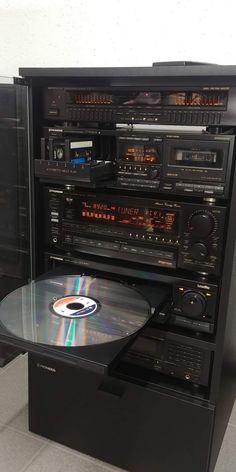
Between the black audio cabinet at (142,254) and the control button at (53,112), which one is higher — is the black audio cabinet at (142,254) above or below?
below

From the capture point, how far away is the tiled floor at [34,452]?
1.20 meters

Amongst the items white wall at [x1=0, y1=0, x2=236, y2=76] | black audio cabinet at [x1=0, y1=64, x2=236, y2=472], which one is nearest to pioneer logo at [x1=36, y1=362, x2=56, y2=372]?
black audio cabinet at [x1=0, y1=64, x2=236, y2=472]

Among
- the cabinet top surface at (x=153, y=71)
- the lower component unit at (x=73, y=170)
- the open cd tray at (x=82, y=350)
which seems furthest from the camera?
the lower component unit at (x=73, y=170)

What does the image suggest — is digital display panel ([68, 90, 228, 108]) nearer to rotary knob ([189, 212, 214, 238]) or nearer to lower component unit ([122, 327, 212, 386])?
rotary knob ([189, 212, 214, 238])

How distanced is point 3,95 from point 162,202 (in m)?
0.72

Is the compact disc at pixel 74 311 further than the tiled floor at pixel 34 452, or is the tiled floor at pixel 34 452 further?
the tiled floor at pixel 34 452

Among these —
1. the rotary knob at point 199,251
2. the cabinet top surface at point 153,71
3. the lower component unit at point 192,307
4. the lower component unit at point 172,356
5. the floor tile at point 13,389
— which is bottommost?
the floor tile at point 13,389

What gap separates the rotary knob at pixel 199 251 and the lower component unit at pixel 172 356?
0.22 metres

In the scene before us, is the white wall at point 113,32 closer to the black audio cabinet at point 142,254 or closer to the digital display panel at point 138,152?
the black audio cabinet at point 142,254

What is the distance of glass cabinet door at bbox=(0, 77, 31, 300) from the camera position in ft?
4.50

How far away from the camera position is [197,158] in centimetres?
94

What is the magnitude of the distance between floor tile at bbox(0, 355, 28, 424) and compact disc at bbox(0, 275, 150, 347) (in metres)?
0.60

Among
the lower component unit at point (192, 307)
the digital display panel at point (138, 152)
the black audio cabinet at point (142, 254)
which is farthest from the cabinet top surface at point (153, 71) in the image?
the lower component unit at point (192, 307)

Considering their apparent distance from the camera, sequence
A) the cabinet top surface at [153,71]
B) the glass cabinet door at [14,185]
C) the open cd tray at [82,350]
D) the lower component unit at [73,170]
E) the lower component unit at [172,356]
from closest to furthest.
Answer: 1. the open cd tray at [82,350]
2. the cabinet top surface at [153,71]
3. the lower component unit at [73,170]
4. the lower component unit at [172,356]
5. the glass cabinet door at [14,185]
